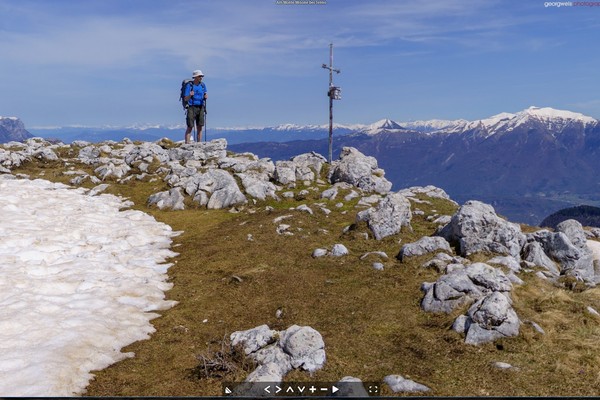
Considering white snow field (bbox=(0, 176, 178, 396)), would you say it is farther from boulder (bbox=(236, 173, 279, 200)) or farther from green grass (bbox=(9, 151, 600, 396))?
boulder (bbox=(236, 173, 279, 200))

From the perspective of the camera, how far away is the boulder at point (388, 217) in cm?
2241

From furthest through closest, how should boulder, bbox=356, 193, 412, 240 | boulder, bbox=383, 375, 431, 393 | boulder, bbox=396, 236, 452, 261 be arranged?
boulder, bbox=356, 193, 412, 240, boulder, bbox=396, 236, 452, 261, boulder, bbox=383, 375, 431, 393

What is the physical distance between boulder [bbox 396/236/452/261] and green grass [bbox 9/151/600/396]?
66 cm

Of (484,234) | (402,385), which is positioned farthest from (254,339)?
(484,234)

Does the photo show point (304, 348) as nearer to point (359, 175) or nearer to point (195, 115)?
Answer: point (359, 175)

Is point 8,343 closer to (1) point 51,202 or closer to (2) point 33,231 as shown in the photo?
(2) point 33,231

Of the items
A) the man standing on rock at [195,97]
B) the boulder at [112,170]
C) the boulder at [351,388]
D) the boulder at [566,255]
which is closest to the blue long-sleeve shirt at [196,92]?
the man standing on rock at [195,97]

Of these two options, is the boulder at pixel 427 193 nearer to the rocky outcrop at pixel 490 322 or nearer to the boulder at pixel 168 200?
the boulder at pixel 168 200

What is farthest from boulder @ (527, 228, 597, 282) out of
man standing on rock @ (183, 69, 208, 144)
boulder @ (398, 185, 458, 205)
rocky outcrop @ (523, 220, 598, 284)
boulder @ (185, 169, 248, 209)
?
man standing on rock @ (183, 69, 208, 144)

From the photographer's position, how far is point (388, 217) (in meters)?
22.8

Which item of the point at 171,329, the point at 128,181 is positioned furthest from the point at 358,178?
the point at 171,329

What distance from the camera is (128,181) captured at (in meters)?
37.8

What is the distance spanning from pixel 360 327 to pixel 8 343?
400 inches

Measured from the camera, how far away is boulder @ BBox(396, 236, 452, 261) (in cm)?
1884
